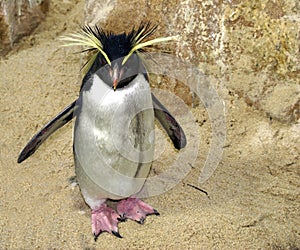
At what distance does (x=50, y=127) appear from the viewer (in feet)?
8.06

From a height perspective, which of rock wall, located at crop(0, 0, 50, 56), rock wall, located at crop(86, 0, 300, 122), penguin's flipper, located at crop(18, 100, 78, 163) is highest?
rock wall, located at crop(86, 0, 300, 122)

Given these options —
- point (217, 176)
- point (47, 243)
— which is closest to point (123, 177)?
point (47, 243)

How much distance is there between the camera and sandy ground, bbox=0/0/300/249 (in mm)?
2354

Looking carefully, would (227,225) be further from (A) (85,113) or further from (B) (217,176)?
(A) (85,113)

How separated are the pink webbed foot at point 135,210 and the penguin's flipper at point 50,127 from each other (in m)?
0.51

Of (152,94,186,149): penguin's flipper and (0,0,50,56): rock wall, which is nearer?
(152,94,186,149): penguin's flipper

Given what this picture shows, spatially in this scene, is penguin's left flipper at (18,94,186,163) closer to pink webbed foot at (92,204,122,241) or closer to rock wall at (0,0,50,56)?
pink webbed foot at (92,204,122,241)

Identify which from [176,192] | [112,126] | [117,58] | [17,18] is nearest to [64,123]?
[112,126]

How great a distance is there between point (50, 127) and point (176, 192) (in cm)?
75

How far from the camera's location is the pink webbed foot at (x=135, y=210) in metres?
2.49

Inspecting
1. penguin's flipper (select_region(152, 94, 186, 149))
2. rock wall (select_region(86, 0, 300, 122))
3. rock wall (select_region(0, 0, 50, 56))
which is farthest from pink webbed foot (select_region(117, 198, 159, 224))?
rock wall (select_region(0, 0, 50, 56))

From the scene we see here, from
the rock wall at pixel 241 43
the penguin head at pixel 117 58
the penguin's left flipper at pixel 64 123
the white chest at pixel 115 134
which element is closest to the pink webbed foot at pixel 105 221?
the white chest at pixel 115 134

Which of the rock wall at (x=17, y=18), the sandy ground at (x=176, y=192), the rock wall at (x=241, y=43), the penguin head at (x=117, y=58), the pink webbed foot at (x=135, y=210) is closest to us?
the penguin head at (x=117, y=58)

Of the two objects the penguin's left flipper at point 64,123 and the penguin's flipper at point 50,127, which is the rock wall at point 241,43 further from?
the penguin's flipper at point 50,127
